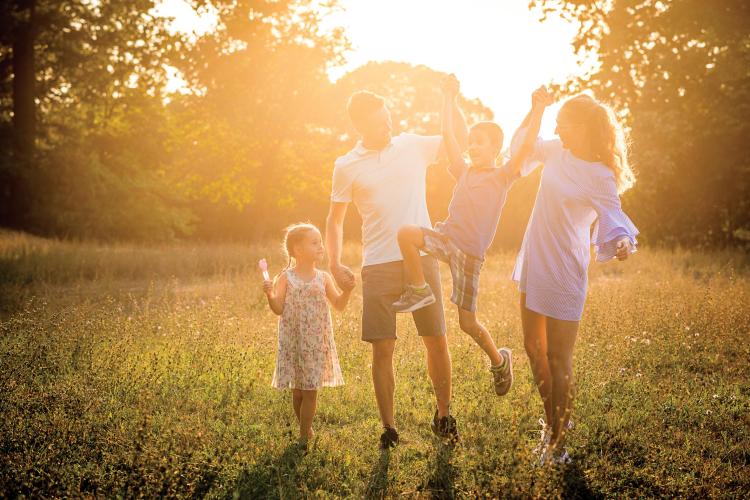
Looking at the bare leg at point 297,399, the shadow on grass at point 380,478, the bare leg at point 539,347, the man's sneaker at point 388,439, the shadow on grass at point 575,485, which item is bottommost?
the shadow on grass at point 380,478

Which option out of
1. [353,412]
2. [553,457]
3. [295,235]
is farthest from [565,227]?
[353,412]

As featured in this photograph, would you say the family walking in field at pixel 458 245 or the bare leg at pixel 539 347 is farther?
the bare leg at pixel 539 347

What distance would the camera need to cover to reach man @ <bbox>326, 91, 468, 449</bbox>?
4727mm

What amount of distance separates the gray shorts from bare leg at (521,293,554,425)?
2.04ft

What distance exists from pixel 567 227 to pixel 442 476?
1.84 meters

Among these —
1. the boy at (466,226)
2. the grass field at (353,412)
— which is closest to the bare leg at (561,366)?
the grass field at (353,412)

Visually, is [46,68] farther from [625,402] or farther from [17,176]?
[625,402]

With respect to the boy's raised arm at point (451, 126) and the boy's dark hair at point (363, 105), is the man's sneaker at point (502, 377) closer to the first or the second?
the boy's raised arm at point (451, 126)

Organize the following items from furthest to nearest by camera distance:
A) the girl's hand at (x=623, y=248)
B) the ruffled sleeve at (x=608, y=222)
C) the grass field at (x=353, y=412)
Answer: the grass field at (x=353, y=412) < the ruffled sleeve at (x=608, y=222) < the girl's hand at (x=623, y=248)

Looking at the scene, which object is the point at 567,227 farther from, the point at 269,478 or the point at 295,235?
the point at 269,478

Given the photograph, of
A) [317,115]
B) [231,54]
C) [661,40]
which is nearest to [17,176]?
[231,54]

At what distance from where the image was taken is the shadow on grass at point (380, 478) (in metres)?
4.18

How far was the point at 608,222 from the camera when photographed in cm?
412

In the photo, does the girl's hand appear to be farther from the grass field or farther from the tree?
the tree
